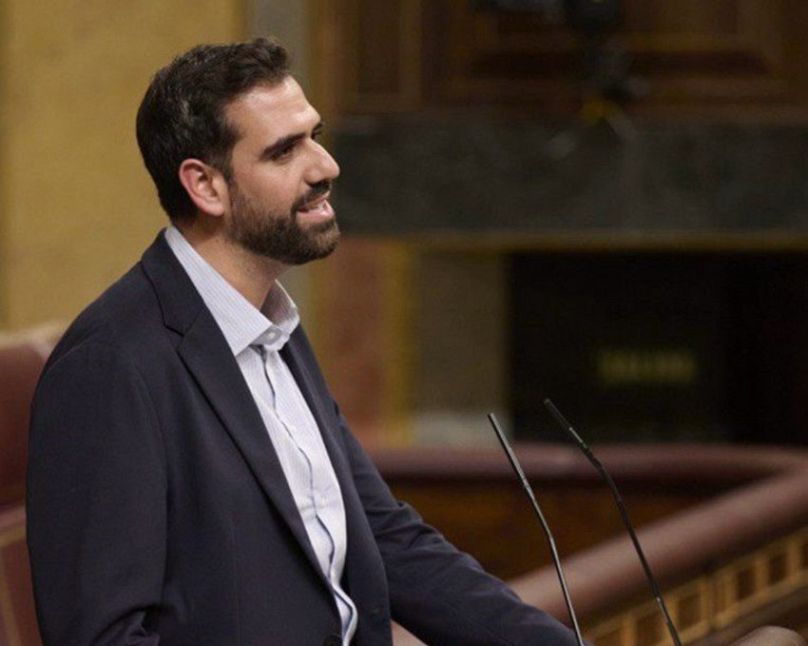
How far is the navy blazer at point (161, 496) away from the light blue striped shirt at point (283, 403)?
2 cm

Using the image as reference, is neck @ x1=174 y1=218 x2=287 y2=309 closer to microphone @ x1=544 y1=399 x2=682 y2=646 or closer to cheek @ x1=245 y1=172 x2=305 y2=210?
cheek @ x1=245 y1=172 x2=305 y2=210

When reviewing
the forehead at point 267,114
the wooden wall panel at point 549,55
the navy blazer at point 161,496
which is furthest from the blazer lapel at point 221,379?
the wooden wall panel at point 549,55

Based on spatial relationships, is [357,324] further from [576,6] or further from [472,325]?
[576,6]

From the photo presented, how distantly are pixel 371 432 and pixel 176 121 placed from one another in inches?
106

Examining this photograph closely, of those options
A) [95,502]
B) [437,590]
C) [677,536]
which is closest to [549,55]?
[677,536]

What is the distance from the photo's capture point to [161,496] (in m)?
1.11

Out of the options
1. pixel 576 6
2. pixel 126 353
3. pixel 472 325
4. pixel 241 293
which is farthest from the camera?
pixel 472 325

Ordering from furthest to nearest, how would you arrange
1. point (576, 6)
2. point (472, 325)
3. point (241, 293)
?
point (472, 325) < point (576, 6) < point (241, 293)

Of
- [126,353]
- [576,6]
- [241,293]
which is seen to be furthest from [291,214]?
[576,6]

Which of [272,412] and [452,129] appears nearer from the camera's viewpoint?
[272,412]

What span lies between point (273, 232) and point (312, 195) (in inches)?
1.6

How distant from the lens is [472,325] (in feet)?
13.1

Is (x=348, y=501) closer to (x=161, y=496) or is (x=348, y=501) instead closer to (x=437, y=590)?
(x=437, y=590)

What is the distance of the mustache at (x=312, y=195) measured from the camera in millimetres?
1231
